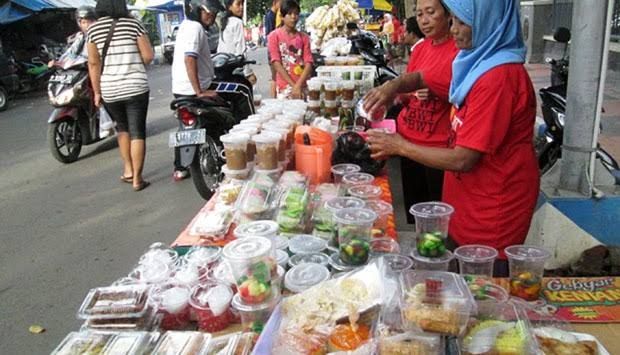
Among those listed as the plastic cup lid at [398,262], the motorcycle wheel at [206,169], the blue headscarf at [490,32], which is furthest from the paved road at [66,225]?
the blue headscarf at [490,32]

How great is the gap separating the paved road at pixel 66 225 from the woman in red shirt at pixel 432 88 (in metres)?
2.11

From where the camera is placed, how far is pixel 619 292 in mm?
1803

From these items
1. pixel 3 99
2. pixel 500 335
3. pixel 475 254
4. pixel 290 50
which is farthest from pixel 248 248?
pixel 3 99

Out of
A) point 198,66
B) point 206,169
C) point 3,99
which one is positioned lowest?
point 206,169

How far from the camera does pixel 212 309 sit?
4.78ft

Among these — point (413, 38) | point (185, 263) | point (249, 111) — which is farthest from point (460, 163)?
point (413, 38)

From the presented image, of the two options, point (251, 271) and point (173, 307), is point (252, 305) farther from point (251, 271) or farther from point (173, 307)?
point (173, 307)

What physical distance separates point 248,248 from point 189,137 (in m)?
3.08

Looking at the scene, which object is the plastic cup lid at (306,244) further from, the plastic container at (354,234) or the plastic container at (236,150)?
the plastic container at (236,150)

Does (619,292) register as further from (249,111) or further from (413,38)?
(413,38)

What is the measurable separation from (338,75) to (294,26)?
1.38m

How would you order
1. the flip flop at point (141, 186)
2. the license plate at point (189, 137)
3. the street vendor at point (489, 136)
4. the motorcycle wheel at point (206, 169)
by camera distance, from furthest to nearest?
the flip flop at point (141, 186)
the motorcycle wheel at point (206, 169)
the license plate at point (189, 137)
the street vendor at point (489, 136)

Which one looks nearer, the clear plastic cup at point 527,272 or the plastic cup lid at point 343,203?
the clear plastic cup at point 527,272

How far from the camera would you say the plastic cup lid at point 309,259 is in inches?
66.1
